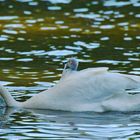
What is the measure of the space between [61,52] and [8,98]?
4.65 meters

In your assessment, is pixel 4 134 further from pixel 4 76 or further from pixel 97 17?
pixel 97 17

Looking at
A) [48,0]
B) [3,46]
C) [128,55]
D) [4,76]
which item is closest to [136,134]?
[4,76]

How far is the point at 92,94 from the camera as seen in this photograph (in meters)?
13.8

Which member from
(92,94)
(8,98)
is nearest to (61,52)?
(8,98)

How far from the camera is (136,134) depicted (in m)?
12.2

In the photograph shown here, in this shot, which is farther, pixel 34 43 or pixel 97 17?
pixel 97 17

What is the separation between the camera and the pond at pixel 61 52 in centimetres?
1266

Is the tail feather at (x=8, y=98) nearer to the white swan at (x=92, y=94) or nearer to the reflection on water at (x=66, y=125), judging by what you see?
the reflection on water at (x=66, y=125)

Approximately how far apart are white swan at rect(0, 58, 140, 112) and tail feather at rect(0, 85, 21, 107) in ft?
0.75

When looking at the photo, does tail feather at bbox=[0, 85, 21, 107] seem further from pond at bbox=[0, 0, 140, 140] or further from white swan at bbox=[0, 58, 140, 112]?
white swan at bbox=[0, 58, 140, 112]

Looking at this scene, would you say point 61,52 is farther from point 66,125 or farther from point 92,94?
point 66,125

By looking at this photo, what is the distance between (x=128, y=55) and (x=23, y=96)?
395 centimetres

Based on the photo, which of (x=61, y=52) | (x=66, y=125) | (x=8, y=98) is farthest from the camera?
(x=61, y=52)

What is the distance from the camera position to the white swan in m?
13.7
